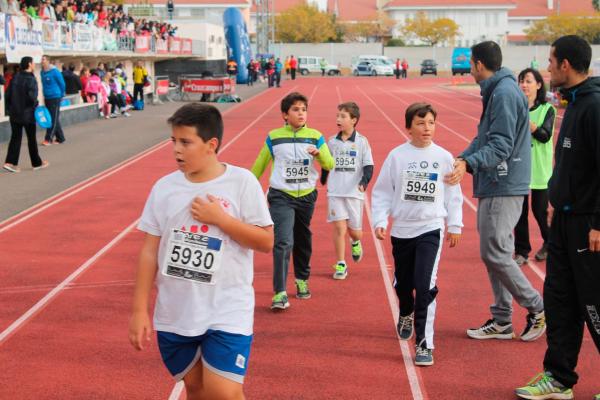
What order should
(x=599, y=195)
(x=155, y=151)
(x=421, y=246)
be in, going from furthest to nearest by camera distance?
1. (x=155, y=151)
2. (x=421, y=246)
3. (x=599, y=195)

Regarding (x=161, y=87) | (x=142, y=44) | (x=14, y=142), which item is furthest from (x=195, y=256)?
(x=142, y=44)

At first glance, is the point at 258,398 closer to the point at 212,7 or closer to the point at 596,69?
the point at 596,69

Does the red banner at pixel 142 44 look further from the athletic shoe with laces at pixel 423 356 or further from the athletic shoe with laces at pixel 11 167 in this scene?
the athletic shoe with laces at pixel 423 356

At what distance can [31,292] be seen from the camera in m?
7.83

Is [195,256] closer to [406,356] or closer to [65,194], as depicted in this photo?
[406,356]

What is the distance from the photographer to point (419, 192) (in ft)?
19.2

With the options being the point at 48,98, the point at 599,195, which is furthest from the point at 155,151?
the point at 599,195

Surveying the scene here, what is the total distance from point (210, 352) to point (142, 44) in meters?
37.4

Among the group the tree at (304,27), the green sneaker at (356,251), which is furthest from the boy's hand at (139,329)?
the tree at (304,27)

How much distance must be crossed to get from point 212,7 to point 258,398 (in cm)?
11303

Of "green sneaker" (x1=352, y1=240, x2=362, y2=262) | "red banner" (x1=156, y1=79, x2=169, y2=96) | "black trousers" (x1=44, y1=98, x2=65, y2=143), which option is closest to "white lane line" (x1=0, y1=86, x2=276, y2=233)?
"black trousers" (x1=44, y1=98, x2=65, y2=143)

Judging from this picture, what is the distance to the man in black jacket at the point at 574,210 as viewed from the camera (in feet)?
15.5

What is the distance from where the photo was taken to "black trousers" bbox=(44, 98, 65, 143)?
19.6m

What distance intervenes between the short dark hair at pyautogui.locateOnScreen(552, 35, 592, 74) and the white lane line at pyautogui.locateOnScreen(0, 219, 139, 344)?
4.25 metres
